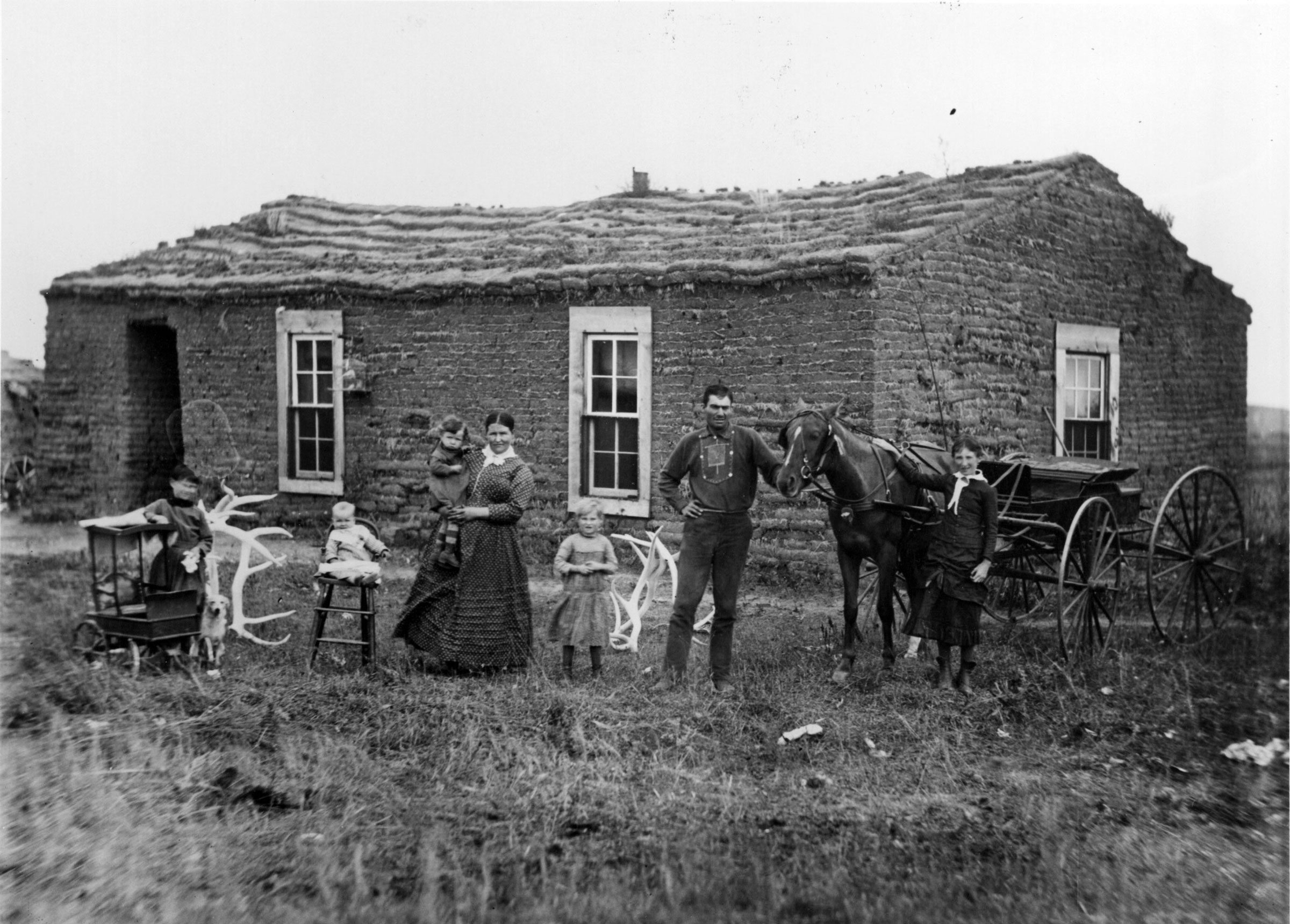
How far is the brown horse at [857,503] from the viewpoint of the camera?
745 centimetres

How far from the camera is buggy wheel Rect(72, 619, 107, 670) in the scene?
23.4 feet

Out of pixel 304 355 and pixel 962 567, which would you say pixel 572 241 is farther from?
pixel 962 567

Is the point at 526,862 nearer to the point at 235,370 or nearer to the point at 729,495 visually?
the point at 729,495

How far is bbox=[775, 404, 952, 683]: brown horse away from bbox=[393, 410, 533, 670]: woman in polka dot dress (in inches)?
74.2

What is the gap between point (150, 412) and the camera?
44.0 ft

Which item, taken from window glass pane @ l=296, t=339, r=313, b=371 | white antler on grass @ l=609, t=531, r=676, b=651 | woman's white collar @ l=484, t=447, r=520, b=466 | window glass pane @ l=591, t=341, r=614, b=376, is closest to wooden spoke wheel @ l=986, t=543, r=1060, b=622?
white antler on grass @ l=609, t=531, r=676, b=651

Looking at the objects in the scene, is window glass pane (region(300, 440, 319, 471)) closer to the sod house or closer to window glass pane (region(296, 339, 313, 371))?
the sod house

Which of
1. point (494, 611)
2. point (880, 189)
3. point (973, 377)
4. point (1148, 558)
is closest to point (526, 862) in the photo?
point (494, 611)

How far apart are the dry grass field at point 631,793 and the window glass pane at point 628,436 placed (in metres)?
3.64

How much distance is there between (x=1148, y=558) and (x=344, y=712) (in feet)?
18.6

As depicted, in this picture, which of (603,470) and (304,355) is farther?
(304,355)

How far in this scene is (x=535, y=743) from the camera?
19.8ft

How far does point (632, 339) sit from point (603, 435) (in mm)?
1048

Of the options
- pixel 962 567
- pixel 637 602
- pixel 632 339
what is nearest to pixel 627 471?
pixel 632 339
